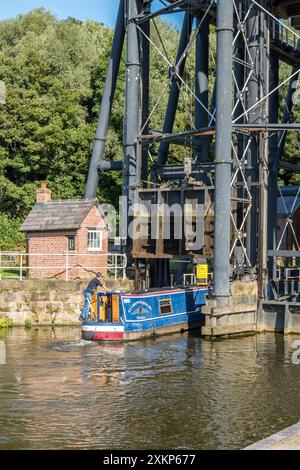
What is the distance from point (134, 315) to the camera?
29.9 m

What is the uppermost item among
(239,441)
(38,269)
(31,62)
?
(31,62)

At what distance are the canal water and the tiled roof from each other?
8.85m

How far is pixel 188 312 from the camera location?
1314 inches

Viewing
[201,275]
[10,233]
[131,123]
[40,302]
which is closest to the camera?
[40,302]

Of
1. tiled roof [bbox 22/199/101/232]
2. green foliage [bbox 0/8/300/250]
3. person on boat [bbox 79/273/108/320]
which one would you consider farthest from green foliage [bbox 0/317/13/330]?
green foliage [bbox 0/8/300/250]

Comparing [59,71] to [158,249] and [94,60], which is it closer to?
[94,60]

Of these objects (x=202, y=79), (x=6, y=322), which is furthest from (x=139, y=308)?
(x=202, y=79)

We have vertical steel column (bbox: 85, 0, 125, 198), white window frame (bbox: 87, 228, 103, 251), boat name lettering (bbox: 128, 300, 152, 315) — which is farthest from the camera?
vertical steel column (bbox: 85, 0, 125, 198)

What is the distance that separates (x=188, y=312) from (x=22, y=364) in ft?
34.5

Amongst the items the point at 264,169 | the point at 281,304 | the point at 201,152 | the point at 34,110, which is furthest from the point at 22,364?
the point at 34,110

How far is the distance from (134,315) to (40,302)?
19.5 ft

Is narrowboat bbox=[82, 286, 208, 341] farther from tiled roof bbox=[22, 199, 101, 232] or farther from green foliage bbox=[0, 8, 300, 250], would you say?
green foliage bbox=[0, 8, 300, 250]

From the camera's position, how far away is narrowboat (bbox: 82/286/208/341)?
2931cm

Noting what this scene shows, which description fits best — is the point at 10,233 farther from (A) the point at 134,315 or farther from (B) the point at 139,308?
(A) the point at 134,315
